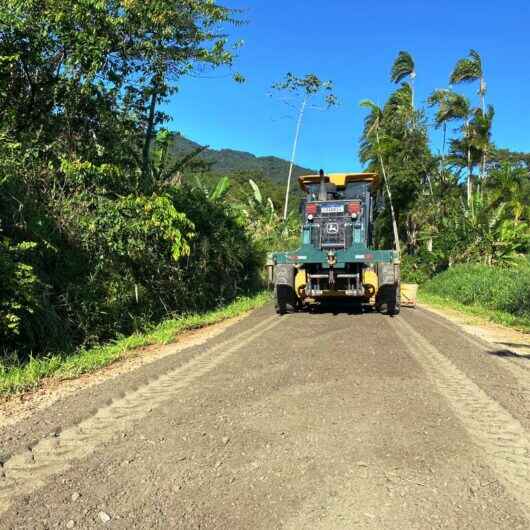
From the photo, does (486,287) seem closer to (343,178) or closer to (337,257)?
(343,178)

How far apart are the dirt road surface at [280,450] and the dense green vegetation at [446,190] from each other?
15709 mm

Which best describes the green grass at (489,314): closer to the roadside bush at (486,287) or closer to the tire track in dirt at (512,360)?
the roadside bush at (486,287)

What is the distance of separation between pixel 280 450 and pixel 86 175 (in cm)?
773

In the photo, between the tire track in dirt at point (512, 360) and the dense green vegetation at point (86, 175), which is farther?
the dense green vegetation at point (86, 175)

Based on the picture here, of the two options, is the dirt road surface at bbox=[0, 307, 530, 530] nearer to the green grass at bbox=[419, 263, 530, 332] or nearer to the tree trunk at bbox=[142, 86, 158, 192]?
the tree trunk at bbox=[142, 86, 158, 192]

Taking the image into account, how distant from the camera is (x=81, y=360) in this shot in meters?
Result: 6.89

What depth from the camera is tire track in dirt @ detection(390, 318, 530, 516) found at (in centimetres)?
310

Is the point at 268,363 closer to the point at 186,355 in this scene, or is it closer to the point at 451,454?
the point at 186,355

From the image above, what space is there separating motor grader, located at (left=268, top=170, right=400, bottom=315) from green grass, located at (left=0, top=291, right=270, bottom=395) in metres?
2.17

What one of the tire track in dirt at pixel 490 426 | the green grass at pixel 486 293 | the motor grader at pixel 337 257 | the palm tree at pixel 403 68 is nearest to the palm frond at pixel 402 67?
the palm tree at pixel 403 68

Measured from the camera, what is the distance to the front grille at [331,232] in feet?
39.4

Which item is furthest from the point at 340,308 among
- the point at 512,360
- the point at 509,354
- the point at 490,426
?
the point at 490,426

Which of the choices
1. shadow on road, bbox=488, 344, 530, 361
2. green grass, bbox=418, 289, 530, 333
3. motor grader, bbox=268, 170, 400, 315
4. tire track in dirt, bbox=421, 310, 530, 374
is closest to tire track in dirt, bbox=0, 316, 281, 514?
tire track in dirt, bbox=421, 310, 530, 374

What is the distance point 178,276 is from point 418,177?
68.6 ft
